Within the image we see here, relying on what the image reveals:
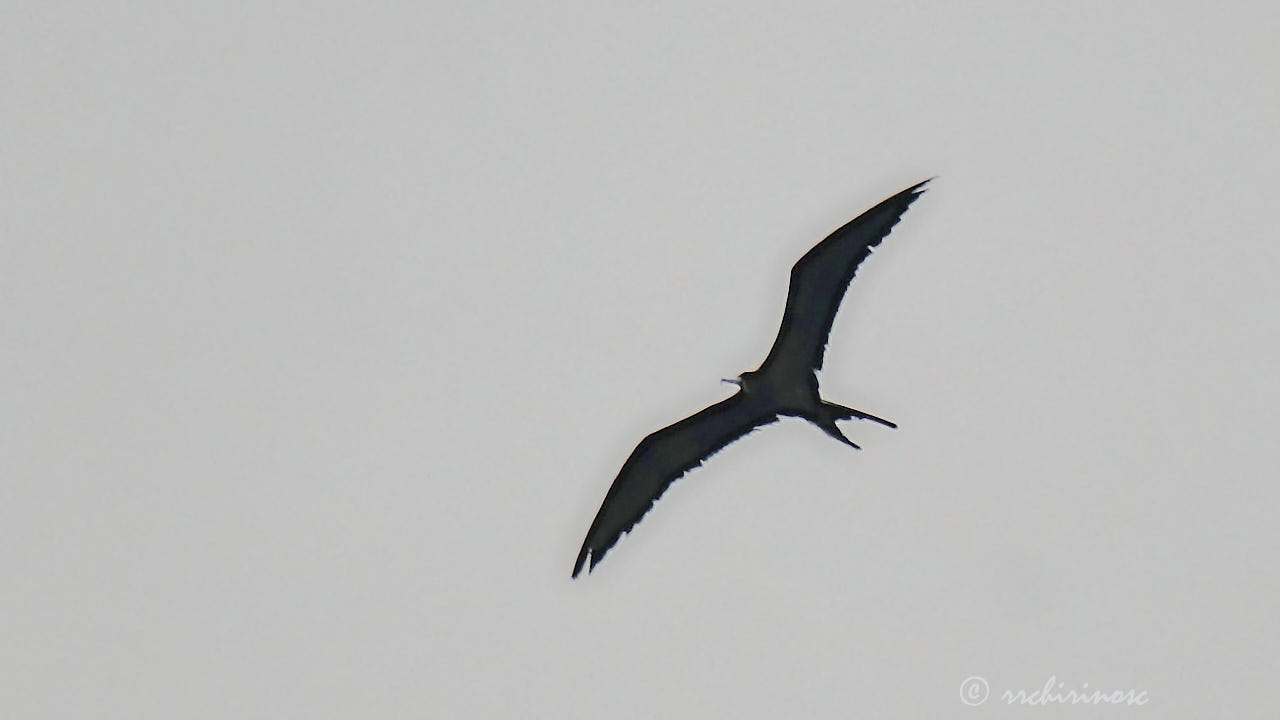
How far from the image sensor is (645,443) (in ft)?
57.6

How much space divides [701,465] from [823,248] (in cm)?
273

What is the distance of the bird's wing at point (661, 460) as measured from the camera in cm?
1755

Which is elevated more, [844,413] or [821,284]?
[821,284]

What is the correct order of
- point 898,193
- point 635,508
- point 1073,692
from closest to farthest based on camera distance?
1. point 898,193
2. point 635,508
3. point 1073,692

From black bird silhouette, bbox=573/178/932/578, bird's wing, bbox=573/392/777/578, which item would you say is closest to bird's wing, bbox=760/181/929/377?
black bird silhouette, bbox=573/178/932/578

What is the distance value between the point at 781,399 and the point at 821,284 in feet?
4.19

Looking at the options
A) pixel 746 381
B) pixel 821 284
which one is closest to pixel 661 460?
pixel 746 381

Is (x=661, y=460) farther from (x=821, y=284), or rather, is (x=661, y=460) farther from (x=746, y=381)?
(x=821, y=284)

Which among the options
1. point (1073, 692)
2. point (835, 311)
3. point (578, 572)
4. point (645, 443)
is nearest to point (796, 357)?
point (835, 311)

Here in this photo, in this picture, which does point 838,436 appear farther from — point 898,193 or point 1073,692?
point 1073,692

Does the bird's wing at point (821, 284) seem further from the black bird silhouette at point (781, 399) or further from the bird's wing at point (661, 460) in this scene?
the bird's wing at point (661, 460)

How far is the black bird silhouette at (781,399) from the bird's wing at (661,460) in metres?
0.01

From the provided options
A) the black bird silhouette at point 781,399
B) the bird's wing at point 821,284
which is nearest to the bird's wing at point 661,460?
the black bird silhouette at point 781,399

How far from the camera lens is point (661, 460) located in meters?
17.8
